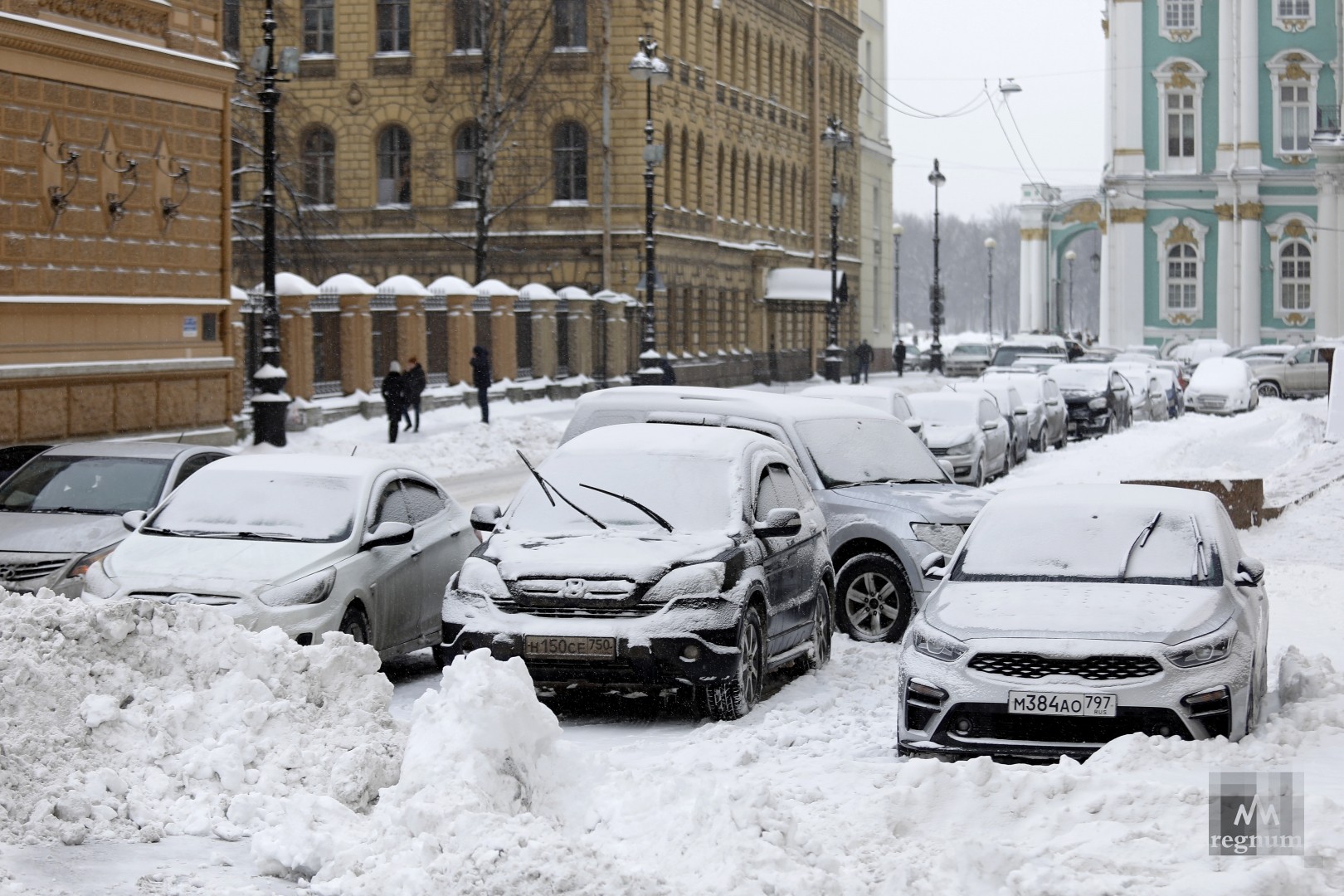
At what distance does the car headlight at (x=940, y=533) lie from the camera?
47.1ft

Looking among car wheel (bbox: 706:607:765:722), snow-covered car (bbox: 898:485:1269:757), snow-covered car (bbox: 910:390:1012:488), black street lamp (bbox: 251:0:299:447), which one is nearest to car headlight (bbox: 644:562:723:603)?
car wheel (bbox: 706:607:765:722)

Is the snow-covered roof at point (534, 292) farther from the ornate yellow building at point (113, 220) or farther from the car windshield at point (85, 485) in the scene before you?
the car windshield at point (85, 485)

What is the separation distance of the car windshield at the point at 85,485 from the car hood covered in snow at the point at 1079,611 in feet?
22.4

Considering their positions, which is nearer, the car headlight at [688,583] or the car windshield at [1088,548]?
the car windshield at [1088,548]

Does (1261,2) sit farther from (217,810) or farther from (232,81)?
(217,810)

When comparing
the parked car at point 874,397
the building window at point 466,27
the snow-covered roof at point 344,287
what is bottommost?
the parked car at point 874,397

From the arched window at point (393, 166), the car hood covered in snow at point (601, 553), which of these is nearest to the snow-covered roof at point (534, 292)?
the arched window at point (393, 166)

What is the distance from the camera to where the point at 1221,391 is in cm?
5128

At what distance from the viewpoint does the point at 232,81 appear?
104ft

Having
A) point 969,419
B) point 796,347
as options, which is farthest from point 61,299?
point 796,347

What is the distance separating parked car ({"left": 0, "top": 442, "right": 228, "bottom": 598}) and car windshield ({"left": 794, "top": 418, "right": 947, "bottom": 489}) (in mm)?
4389

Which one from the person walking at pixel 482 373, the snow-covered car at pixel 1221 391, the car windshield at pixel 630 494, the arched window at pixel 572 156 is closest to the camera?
the car windshield at pixel 630 494

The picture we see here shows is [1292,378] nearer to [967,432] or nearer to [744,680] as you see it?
[967,432]

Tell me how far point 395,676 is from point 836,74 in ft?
232
